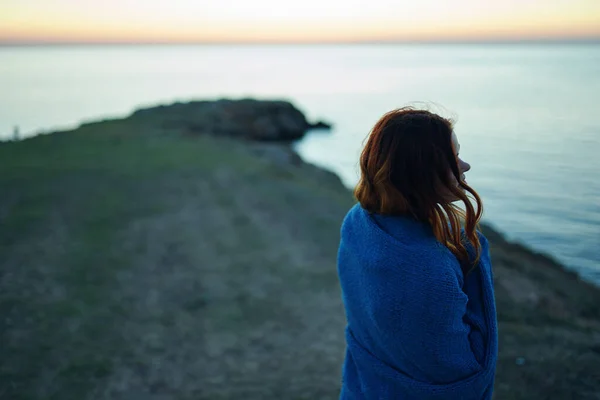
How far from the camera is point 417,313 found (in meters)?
1.62

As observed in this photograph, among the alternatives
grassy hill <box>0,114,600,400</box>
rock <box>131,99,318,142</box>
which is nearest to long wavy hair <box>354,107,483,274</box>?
grassy hill <box>0,114,600,400</box>

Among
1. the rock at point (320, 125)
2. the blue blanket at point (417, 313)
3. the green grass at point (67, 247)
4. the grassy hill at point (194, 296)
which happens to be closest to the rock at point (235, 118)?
the rock at point (320, 125)

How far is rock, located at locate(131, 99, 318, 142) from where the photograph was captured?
26.2 metres

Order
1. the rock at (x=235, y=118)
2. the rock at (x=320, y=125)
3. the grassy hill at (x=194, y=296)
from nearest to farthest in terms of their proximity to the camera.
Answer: the grassy hill at (x=194, y=296)
the rock at (x=235, y=118)
the rock at (x=320, y=125)

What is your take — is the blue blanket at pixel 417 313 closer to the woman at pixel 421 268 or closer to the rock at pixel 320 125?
the woman at pixel 421 268

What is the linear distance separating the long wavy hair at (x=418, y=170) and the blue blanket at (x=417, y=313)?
6 centimetres

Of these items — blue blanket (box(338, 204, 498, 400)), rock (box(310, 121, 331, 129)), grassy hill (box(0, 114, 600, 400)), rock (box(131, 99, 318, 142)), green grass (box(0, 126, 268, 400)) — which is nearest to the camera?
blue blanket (box(338, 204, 498, 400))

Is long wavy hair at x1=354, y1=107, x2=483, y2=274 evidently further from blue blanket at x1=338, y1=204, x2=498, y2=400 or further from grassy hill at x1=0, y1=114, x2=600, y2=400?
grassy hill at x1=0, y1=114, x2=600, y2=400

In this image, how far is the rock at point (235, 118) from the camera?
26225 millimetres

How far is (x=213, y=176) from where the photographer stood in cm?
1191

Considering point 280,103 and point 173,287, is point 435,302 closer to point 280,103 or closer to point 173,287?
point 173,287

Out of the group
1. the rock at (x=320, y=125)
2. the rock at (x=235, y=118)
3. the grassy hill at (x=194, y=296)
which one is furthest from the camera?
the rock at (x=320, y=125)

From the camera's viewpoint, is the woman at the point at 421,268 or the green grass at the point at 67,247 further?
the green grass at the point at 67,247

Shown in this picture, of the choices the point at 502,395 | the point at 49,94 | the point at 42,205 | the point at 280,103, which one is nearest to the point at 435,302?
the point at 502,395
